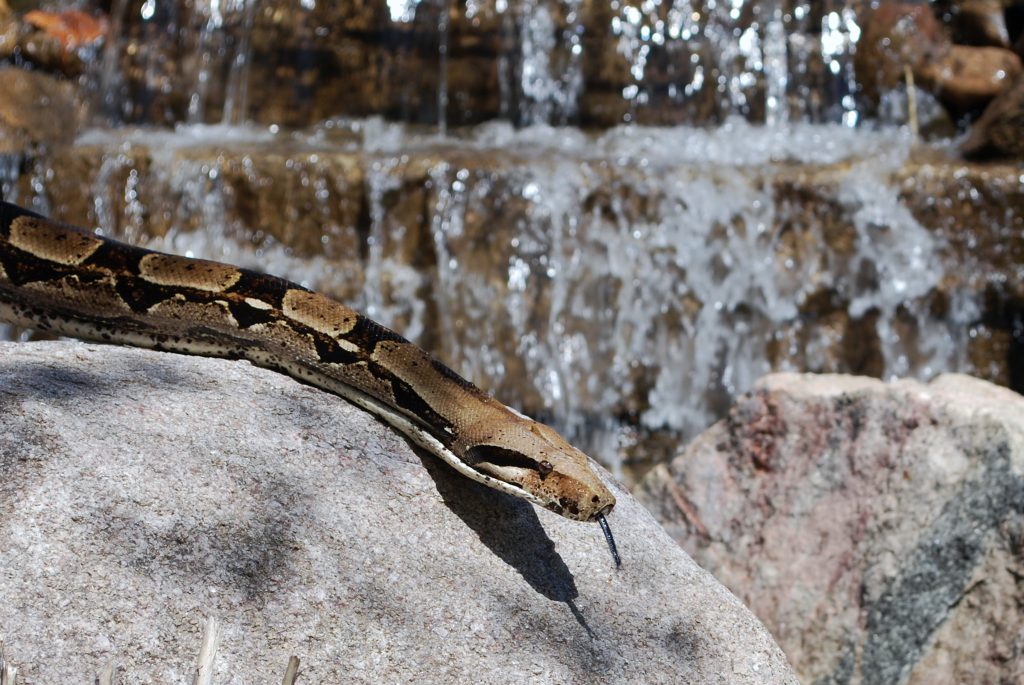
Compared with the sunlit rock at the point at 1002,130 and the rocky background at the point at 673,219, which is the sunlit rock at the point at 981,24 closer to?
the rocky background at the point at 673,219

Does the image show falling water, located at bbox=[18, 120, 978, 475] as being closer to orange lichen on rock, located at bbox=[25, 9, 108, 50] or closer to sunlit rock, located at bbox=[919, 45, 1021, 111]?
sunlit rock, located at bbox=[919, 45, 1021, 111]

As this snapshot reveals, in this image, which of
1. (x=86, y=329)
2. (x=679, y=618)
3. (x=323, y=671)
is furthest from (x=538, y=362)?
(x=323, y=671)

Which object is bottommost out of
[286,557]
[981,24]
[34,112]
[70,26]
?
[286,557]

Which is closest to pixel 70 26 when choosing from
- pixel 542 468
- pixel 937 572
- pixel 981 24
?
pixel 981 24

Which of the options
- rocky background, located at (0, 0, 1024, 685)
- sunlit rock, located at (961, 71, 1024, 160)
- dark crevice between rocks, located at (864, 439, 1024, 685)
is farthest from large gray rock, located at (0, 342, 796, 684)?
sunlit rock, located at (961, 71, 1024, 160)

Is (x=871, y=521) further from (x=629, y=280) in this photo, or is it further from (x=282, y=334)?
(x=629, y=280)

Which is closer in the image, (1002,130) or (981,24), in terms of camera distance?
(1002,130)
